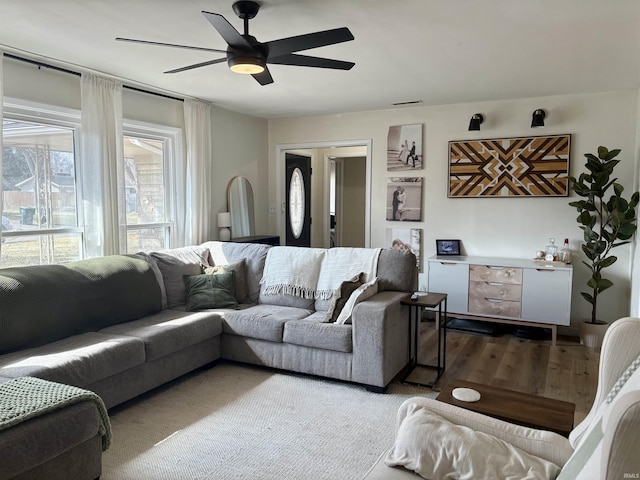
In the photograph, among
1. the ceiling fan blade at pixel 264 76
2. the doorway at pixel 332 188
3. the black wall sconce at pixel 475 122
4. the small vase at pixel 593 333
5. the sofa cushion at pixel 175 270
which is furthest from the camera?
the doorway at pixel 332 188

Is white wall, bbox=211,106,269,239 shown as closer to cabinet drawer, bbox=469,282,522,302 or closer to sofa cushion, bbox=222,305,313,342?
sofa cushion, bbox=222,305,313,342

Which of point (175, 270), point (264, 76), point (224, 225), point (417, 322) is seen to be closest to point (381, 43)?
point (264, 76)

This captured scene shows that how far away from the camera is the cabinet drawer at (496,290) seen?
460cm

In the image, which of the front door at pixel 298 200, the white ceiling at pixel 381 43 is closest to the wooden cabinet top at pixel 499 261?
the white ceiling at pixel 381 43

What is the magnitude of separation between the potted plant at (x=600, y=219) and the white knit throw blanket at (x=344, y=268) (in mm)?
2031

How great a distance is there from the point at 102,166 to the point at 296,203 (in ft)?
10.6

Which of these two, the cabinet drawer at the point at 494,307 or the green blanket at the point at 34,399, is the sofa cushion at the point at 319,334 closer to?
the green blanket at the point at 34,399

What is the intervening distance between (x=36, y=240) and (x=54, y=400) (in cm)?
215

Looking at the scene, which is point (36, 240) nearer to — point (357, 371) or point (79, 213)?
point (79, 213)

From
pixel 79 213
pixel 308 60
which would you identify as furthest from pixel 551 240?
pixel 79 213

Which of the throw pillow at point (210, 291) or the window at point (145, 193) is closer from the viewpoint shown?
the throw pillow at point (210, 291)

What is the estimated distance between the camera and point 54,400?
2000 mm

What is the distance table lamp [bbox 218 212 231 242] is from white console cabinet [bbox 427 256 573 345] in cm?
230

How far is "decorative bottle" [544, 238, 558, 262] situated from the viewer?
15.4ft
